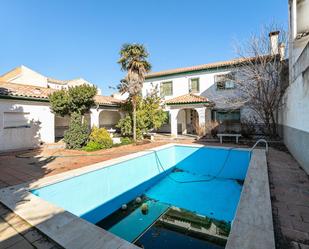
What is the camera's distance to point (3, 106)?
36.7 feet

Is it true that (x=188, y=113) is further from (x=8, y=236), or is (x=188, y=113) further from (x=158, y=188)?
(x=8, y=236)

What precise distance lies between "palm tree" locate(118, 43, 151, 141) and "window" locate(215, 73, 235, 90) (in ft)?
24.4

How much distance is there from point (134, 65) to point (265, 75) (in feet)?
30.8

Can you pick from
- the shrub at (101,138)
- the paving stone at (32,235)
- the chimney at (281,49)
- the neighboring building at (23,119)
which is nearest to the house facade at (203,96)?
the chimney at (281,49)

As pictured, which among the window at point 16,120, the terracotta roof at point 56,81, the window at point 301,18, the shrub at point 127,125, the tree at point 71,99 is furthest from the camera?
the terracotta roof at point 56,81

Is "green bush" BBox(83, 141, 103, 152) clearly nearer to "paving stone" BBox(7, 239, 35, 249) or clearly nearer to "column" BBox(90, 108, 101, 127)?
"column" BBox(90, 108, 101, 127)

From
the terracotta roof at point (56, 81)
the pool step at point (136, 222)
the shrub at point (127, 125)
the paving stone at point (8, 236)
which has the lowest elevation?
the pool step at point (136, 222)

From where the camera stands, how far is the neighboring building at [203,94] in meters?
16.3

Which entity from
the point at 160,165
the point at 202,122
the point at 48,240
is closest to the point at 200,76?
the point at 202,122

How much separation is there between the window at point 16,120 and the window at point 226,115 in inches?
617

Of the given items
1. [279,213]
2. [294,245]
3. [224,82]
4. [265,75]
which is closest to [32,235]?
[294,245]

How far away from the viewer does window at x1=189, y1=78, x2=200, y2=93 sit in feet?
63.4

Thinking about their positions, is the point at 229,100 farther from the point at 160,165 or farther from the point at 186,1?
the point at 160,165

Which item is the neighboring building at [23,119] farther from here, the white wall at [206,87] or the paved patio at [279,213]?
the white wall at [206,87]
